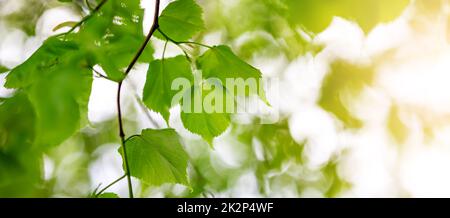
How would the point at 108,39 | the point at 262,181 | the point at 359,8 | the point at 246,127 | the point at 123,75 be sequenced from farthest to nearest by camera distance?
the point at 246,127
the point at 262,181
the point at 359,8
the point at 108,39
the point at 123,75

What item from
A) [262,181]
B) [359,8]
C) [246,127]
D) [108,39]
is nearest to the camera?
[108,39]

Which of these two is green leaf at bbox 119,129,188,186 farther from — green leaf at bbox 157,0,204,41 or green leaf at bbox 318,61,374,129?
green leaf at bbox 318,61,374,129

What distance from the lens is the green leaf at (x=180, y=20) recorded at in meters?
0.56

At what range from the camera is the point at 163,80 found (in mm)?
532

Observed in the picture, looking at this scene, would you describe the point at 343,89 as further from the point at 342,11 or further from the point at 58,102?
the point at 58,102

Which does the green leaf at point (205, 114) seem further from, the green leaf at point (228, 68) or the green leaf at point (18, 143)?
the green leaf at point (18, 143)

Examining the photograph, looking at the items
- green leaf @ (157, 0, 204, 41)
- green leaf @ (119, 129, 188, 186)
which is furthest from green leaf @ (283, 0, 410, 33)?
green leaf @ (119, 129, 188, 186)

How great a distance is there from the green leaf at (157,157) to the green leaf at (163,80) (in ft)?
0.11
